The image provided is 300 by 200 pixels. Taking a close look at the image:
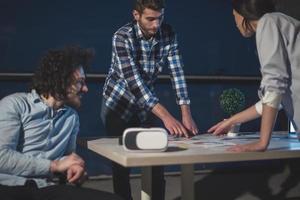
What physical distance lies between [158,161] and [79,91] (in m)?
0.65

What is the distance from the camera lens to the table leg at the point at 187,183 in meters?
2.02

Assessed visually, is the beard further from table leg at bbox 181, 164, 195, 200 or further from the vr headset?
table leg at bbox 181, 164, 195, 200

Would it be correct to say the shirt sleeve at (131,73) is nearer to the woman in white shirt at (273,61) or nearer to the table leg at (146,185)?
the table leg at (146,185)

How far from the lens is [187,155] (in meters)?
1.53

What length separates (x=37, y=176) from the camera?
1780 millimetres

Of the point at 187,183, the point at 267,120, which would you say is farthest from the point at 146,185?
the point at 267,120

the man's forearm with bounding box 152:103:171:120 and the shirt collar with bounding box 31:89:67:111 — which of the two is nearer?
the shirt collar with bounding box 31:89:67:111

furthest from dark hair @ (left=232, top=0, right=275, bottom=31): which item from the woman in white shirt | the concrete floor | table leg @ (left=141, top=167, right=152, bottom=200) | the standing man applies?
the concrete floor

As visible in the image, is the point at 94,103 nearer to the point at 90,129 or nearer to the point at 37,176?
the point at 90,129

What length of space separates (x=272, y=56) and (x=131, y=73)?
91 centimetres

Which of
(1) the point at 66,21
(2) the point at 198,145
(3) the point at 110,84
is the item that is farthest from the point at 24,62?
(2) the point at 198,145

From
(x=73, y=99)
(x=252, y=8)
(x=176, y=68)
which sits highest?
(x=252, y=8)

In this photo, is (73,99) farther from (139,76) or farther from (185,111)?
(185,111)

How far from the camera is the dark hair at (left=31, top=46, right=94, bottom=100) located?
6.22ft
